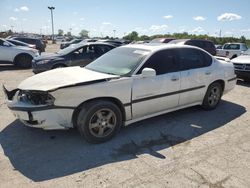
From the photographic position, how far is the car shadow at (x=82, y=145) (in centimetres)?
353

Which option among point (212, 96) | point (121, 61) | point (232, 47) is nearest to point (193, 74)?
point (212, 96)

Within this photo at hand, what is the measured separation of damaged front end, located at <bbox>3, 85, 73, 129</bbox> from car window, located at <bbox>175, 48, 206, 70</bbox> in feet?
8.48

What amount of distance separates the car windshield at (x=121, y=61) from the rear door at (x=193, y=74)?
941 millimetres

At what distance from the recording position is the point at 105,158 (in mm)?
3764

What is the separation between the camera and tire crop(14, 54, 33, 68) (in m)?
12.7

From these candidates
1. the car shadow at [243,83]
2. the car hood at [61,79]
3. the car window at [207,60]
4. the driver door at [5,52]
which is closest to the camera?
the car hood at [61,79]

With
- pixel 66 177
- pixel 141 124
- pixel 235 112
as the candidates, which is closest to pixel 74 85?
pixel 66 177

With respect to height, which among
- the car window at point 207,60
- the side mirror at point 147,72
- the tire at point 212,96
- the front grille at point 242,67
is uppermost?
the car window at point 207,60

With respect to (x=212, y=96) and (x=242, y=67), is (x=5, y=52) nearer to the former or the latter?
(x=212, y=96)

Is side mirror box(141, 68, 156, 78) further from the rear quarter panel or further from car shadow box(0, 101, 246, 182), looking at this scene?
car shadow box(0, 101, 246, 182)

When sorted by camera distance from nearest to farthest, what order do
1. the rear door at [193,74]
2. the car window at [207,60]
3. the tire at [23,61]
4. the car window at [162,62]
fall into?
the car window at [162,62] → the rear door at [193,74] → the car window at [207,60] → the tire at [23,61]

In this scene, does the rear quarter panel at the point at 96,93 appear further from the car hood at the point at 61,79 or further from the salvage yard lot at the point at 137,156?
the salvage yard lot at the point at 137,156

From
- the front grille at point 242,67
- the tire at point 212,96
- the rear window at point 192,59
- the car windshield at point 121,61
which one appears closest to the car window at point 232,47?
the front grille at point 242,67

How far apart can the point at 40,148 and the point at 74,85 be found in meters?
1.13
